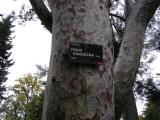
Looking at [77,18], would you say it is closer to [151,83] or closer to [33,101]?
[151,83]

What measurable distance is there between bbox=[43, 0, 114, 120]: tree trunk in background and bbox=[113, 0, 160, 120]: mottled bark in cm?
77

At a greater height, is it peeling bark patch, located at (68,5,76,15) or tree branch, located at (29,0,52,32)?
tree branch, located at (29,0,52,32)

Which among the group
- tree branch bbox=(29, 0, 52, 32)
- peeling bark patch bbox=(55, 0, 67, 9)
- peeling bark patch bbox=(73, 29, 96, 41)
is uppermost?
tree branch bbox=(29, 0, 52, 32)

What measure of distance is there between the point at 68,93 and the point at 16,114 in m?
40.3

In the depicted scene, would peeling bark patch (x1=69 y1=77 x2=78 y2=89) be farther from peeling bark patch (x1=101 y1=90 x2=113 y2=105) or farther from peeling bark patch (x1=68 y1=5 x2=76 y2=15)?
peeling bark patch (x1=68 y1=5 x2=76 y2=15)

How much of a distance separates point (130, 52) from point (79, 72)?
3.77ft

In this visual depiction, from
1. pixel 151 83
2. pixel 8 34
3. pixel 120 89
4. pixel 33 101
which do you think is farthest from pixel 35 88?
pixel 120 89

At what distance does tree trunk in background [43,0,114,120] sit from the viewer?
205cm

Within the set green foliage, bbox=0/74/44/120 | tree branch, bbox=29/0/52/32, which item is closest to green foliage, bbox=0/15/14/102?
green foliage, bbox=0/74/44/120

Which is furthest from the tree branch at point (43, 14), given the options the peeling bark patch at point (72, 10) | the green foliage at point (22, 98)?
the green foliage at point (22, 98)

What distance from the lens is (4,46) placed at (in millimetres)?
43156

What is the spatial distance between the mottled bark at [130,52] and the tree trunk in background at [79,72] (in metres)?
0.77

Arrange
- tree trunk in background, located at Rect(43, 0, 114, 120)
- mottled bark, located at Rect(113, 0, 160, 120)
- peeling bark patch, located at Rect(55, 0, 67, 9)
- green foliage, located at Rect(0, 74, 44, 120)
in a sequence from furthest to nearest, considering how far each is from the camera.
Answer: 1. green foliage, located at Rect(0, 74, 44, 120)
2. mottled bark, located at Rect(113, 0, 160, 120)
3. peeling bark patch, located at Rect(55, 0, 67, 9)
4. tree trunk in background, located at Rect(43, 0, 114, 120)

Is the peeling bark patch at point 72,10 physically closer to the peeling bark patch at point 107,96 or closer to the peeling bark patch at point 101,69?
the peeling bark patch at point 101,69
